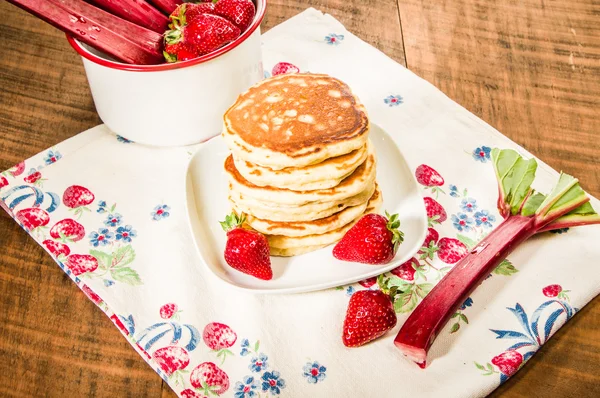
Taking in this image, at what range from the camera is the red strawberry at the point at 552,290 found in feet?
4.23

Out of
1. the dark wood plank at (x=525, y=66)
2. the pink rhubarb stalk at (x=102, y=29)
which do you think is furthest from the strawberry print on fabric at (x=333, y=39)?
the pink rhubarb stalk at (x=102, y=29)

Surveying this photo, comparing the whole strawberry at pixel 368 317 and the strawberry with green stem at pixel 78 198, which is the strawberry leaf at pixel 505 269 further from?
the strawberry with green stem at pixel 78 198

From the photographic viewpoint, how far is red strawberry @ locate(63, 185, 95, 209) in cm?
147

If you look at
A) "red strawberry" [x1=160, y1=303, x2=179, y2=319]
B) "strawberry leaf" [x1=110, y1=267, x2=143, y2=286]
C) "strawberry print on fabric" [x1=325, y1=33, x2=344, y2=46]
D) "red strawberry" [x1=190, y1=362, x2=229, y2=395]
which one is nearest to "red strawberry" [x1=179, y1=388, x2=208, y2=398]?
"red strawberry" [x1=190, y1=362, x2=229, y2=395]

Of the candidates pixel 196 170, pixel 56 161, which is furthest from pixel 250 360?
pixel 56 161

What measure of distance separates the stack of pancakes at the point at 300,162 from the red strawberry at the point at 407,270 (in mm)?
134

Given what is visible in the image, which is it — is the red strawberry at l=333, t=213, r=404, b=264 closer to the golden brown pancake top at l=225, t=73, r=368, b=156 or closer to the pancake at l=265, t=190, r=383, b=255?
the pancake at l=265, t=190, r=383, b=255

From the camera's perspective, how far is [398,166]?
58.2 inches

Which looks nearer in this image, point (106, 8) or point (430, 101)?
point (106, 8)

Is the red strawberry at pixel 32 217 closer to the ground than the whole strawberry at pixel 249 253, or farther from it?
farther from it

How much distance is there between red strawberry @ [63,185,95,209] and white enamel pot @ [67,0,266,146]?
0.18 m

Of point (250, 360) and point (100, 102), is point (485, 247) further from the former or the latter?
point (100, 102)

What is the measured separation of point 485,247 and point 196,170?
66cm

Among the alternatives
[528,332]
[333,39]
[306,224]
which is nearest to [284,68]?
[333,39]
